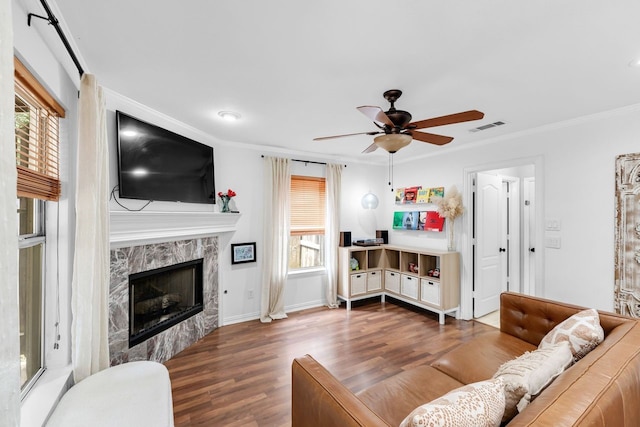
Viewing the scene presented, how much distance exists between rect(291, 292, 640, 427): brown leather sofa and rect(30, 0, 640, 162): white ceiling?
5.32 feet

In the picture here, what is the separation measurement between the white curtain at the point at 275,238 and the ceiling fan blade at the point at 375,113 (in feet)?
7.42

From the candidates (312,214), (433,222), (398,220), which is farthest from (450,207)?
(312,214)

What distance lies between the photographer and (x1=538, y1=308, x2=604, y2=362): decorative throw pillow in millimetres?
1552

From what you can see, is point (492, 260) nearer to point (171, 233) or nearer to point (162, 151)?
point (171, 233)

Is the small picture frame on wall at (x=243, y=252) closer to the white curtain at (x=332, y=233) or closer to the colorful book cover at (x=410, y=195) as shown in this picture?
the white curtain at (x=332, y=233)

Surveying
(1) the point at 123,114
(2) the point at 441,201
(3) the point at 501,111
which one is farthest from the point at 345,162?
(1) the point at 123,114

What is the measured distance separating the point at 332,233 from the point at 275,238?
96 centimetres

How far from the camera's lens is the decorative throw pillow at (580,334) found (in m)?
1.55

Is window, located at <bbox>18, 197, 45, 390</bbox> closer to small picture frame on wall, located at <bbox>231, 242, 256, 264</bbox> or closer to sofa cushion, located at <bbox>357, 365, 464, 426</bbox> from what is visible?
sofa cushion, located at <bbox>357, 365, 464, 426</bbox>

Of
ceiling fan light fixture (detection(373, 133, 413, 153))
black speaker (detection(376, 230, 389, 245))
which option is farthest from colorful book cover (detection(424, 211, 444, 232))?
ceiling fan light fixture (detection(373, 133, 413, 153))

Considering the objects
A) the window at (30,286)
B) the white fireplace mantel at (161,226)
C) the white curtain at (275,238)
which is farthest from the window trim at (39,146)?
the white curtain at (275,238)

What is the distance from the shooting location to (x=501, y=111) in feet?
8.78

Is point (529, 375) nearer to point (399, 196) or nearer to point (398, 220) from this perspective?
point (398, 220)

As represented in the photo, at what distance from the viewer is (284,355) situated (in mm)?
2947
